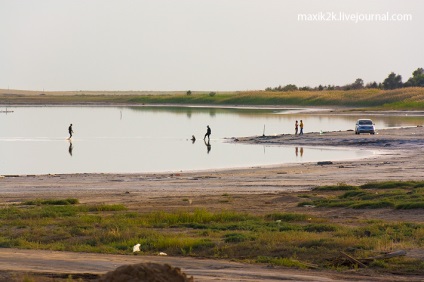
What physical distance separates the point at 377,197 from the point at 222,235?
24.6ft

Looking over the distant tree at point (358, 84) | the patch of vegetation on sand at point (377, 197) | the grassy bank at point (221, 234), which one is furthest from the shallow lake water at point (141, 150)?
the distant tree at point (358, 84)

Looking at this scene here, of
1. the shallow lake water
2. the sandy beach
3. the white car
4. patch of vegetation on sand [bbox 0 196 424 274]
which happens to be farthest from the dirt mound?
the white car

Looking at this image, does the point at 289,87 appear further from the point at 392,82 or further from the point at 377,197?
the point at 377,197

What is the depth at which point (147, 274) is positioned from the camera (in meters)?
11.2

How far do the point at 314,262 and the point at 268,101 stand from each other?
137 meters

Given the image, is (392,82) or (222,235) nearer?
(222,235)

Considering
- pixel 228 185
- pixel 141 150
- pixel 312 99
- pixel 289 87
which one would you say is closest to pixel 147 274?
pixel 228 185

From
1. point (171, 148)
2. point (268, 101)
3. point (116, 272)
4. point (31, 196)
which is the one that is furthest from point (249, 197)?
point (268, 101)

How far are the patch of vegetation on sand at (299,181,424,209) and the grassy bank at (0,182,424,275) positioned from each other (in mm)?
172

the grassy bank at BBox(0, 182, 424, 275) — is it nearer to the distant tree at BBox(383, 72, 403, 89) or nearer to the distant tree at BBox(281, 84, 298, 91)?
the distant tree at BBox(383, 72, 403, 89)

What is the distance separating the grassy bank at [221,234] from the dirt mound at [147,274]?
4203 millimetres

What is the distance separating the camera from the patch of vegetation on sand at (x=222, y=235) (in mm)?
16047

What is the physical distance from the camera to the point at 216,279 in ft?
44.4

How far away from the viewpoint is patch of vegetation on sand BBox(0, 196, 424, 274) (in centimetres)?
1605
